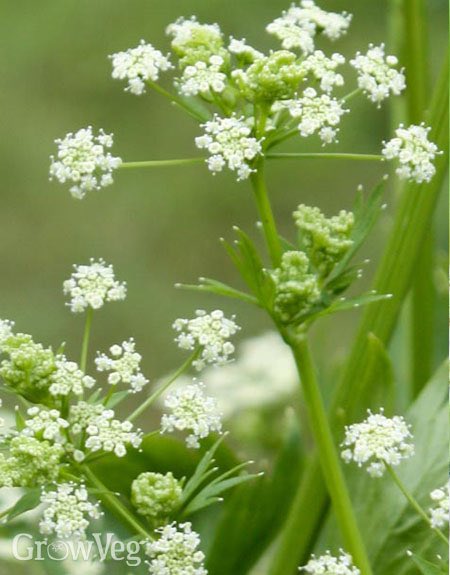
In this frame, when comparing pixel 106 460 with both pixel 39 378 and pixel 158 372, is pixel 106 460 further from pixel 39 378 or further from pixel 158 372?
pixel 158 372

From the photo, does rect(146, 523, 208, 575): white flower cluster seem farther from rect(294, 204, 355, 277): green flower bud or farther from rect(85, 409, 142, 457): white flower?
rect(294, 204, 355, 277): green flower bud

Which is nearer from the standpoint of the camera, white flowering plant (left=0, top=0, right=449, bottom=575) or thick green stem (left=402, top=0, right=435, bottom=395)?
white flowering plant (left=0, top=0, right=449, bottom=575)

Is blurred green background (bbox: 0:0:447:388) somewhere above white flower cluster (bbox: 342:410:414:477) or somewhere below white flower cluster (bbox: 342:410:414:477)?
above

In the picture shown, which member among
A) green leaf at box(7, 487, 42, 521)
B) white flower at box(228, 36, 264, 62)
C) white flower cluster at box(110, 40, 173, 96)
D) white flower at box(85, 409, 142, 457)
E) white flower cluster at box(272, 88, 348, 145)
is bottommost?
green leaf at box(7, 487, 42, 521)

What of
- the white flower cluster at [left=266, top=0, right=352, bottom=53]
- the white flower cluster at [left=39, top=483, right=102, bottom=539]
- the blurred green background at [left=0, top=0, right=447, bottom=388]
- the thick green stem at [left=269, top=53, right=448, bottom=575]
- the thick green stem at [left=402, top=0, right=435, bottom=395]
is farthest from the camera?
the blurred green background at [left=0, top=0, right=447, bottom=388]

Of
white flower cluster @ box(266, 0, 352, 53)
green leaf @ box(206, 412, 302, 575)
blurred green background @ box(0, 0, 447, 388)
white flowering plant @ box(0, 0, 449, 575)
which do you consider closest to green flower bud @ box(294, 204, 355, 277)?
white flowering plant @ box(0, 0, 449, 575)

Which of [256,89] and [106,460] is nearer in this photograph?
[256,89]

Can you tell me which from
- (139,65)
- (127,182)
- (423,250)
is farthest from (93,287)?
(127,182)

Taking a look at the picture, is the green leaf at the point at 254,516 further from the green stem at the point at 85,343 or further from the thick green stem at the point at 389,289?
the green stem at the point at 85,343

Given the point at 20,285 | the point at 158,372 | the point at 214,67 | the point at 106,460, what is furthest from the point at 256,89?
the point at 20,285
